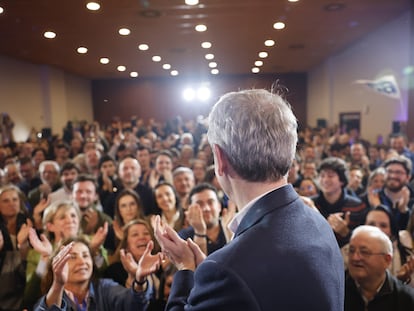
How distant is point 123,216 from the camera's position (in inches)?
95.0

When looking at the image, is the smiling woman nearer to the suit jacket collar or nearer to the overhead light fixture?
the suit jacket collar

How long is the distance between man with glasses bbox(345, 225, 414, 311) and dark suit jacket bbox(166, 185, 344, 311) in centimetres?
92

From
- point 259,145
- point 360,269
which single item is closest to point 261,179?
point 259,145

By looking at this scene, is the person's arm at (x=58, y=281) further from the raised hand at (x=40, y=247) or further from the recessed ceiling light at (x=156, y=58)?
the recessed ceiling light at (x=156, y=58)

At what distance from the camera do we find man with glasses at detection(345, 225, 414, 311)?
1.49 meters

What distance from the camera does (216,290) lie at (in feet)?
2.06

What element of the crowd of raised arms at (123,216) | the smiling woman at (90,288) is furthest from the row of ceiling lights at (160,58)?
the smiling woman at (90,288)

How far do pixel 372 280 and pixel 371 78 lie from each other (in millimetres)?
5326

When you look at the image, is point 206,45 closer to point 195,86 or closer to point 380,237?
point 195,86

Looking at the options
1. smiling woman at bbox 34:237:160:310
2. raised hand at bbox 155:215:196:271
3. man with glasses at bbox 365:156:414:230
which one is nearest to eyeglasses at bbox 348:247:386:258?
smiling woman at bbox 34:237:160:310

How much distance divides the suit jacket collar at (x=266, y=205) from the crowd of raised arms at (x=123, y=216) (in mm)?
566

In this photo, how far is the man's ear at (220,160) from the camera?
0.74 m

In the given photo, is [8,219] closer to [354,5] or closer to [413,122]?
[354,5]

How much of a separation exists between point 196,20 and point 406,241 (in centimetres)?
165
